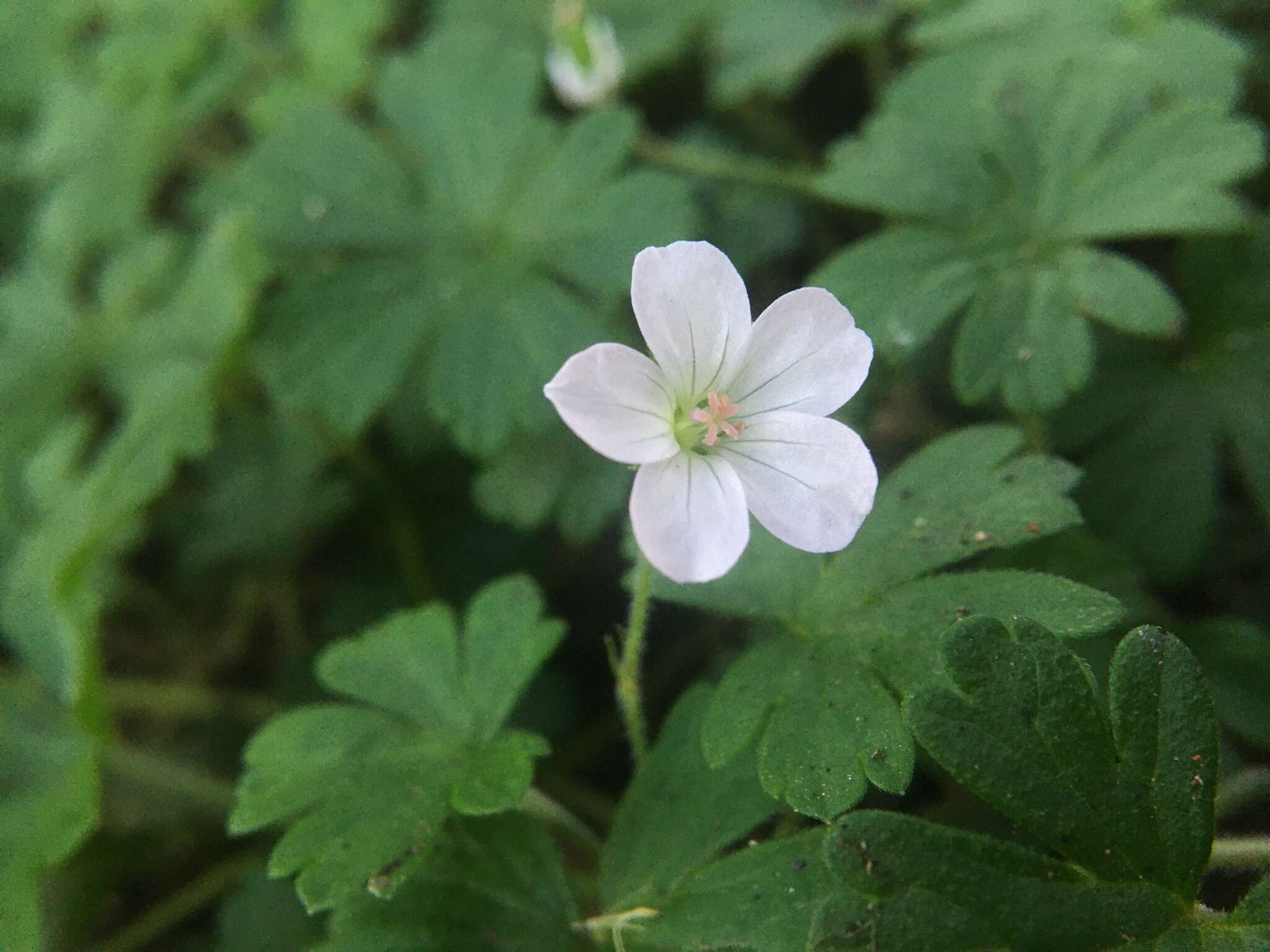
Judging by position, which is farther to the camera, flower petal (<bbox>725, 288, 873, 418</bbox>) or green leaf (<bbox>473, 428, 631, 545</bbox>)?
green leaf (<bbox>473, 428, 631, 545</bbox>)

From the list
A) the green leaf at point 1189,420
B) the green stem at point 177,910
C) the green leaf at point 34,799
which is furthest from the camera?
the green stem at point 177,910

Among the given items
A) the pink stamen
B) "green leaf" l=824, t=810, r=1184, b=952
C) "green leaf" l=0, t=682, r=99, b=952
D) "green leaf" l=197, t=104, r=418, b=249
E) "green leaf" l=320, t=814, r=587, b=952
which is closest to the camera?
"green leaf" l=824, t=810, r=1184, b=952

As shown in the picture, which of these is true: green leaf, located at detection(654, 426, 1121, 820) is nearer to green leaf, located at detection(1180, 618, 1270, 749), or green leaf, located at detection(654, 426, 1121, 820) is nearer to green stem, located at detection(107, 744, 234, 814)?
green leaf, located at detection(1180, 618, 1270, 749)

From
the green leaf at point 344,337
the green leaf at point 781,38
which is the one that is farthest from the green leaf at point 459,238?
the green leaf at point 781,38

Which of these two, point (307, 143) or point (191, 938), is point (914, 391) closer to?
point (307, 143)

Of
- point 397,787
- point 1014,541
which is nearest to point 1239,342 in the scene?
point 1014,541

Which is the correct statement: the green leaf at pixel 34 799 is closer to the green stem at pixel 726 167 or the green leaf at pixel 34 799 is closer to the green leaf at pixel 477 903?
the green leaf at pixel 477 903

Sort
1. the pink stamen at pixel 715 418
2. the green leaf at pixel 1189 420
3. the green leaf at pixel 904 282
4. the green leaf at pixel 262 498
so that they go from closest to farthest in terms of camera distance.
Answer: the pink stamen at pixel 715 418, the green leaf at pixel 904 282, the green leaf at pixel 1189 420, the green leaf at pixel 262 498

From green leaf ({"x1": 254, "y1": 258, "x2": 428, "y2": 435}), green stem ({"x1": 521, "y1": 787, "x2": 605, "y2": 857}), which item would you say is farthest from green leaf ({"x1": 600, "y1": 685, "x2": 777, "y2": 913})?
green leaf ({"x1": 254, "y1": 258, "x2": 428, "y2": 435})
